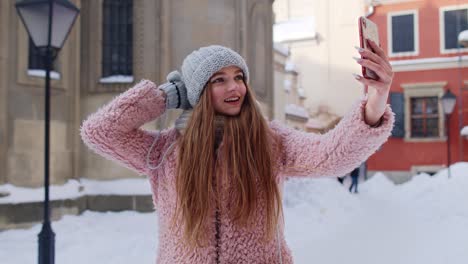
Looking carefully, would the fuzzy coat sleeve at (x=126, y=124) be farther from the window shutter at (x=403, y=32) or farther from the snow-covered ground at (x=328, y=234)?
the window shutter at (x=403, y=32)

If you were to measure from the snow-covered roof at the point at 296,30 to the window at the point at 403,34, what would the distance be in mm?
5122

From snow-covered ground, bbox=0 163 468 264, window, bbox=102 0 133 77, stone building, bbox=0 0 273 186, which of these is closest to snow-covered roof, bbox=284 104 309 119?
snow-covered ground, bbox=0 163 468 264

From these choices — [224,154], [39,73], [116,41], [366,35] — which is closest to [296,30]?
[116,41]

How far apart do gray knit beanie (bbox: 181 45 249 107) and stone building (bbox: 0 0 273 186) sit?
7.61 meters

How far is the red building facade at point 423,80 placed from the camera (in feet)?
66.9

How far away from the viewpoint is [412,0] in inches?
824

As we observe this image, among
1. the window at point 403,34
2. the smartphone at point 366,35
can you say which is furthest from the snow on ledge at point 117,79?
the window at point 403,34

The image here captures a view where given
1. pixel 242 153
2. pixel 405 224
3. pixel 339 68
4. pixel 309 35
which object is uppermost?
pixel 309 35

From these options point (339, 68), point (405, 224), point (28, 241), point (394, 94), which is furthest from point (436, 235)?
point (339, 68)

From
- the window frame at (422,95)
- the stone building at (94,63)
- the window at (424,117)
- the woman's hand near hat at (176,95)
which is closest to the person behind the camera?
the woman's hand near hat at (176,95)

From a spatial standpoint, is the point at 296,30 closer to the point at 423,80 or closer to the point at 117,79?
the point at 423,80

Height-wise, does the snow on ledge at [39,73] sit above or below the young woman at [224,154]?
above

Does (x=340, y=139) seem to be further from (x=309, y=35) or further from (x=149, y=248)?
(x=309, y=35)

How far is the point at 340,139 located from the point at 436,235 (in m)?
6.84
